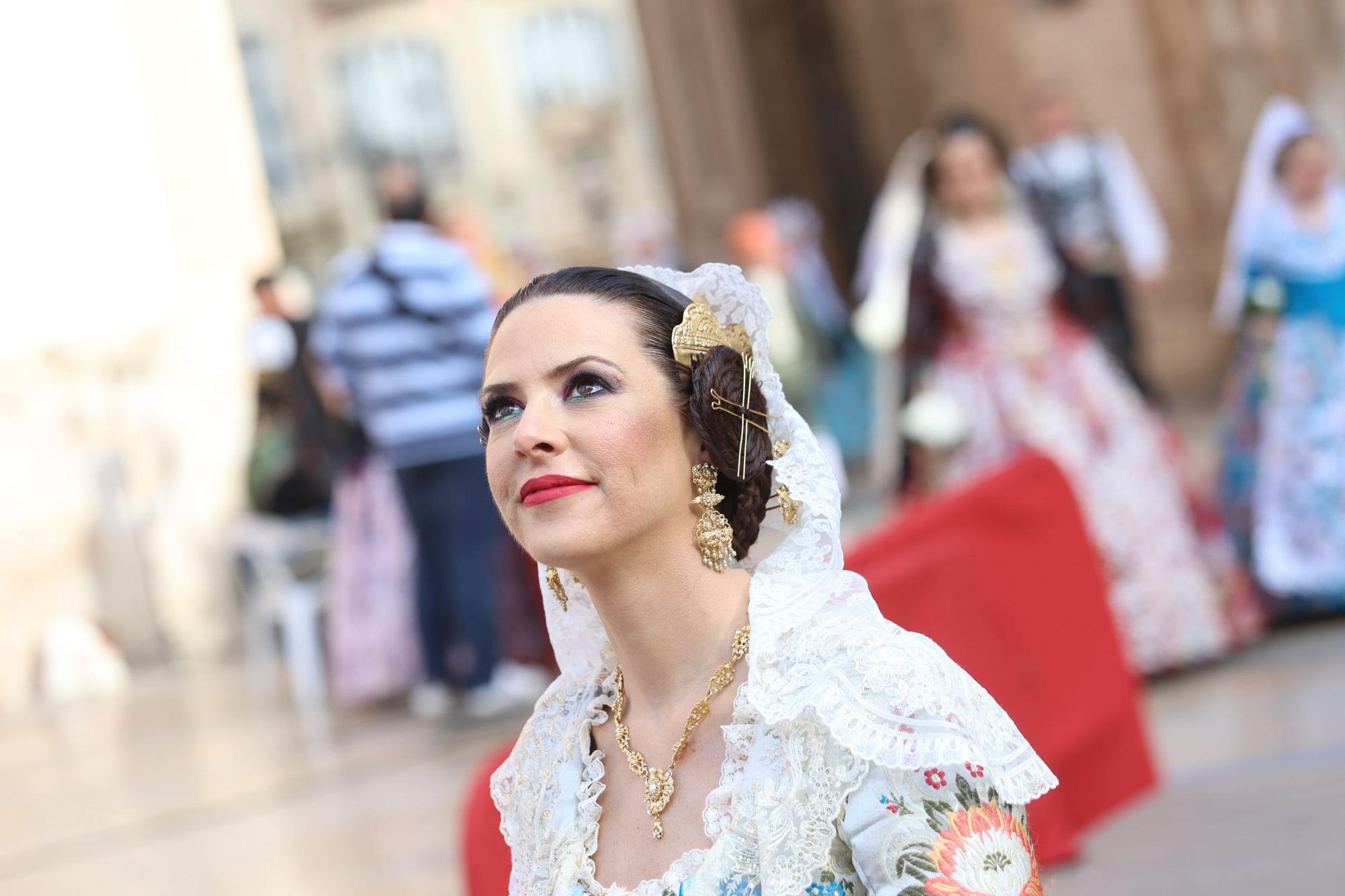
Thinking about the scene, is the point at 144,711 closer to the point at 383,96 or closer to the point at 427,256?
the point at 427,256

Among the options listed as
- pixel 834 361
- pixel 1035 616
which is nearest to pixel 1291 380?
pixel 1035 616

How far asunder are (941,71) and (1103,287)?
620 cm

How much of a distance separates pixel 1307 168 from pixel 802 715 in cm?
475

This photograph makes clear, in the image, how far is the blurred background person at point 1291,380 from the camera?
551 cm

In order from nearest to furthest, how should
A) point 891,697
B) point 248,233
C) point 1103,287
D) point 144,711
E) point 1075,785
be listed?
point 891,697
point 1075,785
point 1103,287
point 144,711
point 248,233

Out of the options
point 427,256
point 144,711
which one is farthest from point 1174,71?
point 144,711

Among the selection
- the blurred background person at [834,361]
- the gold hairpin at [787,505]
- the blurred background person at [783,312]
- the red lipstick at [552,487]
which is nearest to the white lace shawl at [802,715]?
the gold hairpin at [787,505]

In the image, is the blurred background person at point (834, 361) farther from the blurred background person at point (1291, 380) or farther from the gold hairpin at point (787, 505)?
the gold hairpin at point (787, 505)

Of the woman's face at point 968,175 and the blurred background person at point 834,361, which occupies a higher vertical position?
the woman's face at point 968,175

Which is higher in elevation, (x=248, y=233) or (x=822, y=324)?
(x=248, y=233)

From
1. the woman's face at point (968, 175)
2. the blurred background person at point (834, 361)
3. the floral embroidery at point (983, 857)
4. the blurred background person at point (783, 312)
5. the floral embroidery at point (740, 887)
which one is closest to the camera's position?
the floral embroidery at point (983, 857)

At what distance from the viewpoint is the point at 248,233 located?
10180mm

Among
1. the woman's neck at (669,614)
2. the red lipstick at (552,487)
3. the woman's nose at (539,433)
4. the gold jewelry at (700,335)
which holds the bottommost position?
the woman's neck at (669,614)

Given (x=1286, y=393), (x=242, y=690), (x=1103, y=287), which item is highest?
(x=1103, y=287)
